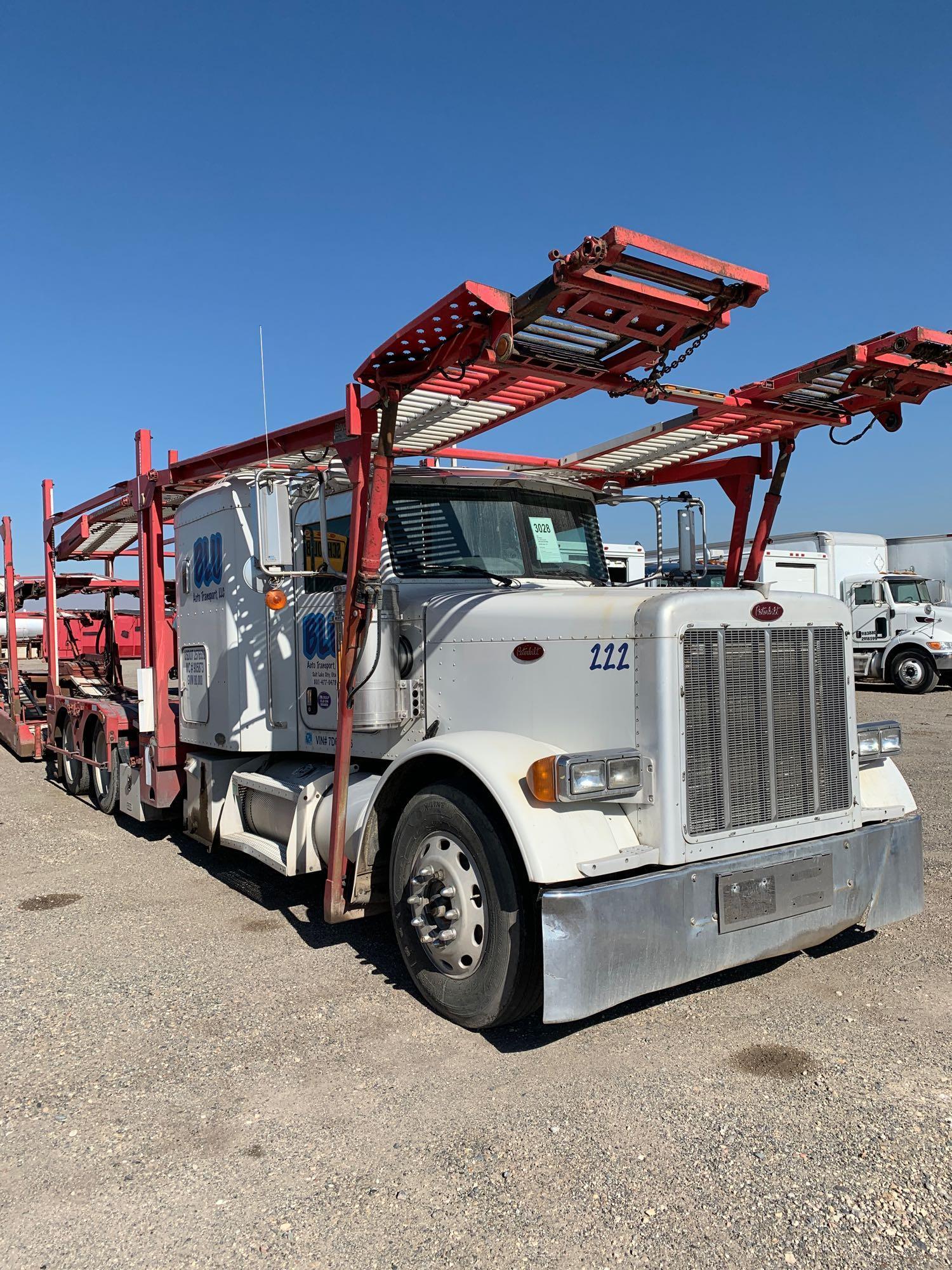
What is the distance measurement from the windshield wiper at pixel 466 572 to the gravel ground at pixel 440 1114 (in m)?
1.97

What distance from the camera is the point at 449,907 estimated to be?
12.6 ft

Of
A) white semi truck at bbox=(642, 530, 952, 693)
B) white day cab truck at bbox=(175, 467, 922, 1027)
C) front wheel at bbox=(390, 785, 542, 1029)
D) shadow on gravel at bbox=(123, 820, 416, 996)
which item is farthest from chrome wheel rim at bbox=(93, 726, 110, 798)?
white semi truck at bbox=(642, 530, 952, 693)

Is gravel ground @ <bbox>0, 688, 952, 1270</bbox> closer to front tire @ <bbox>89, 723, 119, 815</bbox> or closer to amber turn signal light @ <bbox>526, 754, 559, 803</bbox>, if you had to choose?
amber turn signal light @ <bbox>526, 754, 559, 803</bbox>

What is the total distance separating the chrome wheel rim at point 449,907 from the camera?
374 cm

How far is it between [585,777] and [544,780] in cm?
15

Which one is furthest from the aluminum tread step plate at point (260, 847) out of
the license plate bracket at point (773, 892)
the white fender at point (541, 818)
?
the license plate bracket at point (773, 892)

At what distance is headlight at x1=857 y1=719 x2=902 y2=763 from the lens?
4371 mm

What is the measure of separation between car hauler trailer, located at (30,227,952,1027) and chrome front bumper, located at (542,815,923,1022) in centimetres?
1

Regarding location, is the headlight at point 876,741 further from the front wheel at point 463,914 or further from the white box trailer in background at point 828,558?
the white box trailer in background at point 828,558

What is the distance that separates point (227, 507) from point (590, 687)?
2.87 metres

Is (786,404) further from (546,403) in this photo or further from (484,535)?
(484,535)

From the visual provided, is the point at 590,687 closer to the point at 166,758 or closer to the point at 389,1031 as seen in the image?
the point at 389,1031

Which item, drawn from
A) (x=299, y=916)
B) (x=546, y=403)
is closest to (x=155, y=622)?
(x=299, y=916)

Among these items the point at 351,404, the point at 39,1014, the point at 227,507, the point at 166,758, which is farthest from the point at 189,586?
the point at 39,1014
